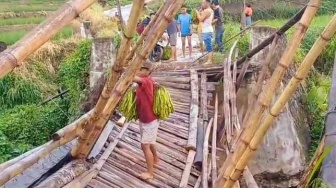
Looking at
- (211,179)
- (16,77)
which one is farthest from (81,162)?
(16,77)

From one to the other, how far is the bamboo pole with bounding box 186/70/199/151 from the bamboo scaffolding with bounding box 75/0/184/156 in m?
0.88

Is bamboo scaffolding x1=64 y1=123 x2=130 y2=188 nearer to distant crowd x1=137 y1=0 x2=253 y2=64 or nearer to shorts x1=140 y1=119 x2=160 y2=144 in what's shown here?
shorts x1=140 y1=119 x2=160 y2=144

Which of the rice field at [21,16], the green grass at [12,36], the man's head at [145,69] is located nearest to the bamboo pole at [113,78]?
the man's head at [145,69]

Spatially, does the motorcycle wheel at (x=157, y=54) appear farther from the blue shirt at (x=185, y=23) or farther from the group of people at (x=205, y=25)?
the blue shirt at (x=185, y=23)

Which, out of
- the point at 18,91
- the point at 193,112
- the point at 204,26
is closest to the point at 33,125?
the point at 18,91

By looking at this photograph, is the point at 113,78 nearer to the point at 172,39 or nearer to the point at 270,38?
the point at 270,38

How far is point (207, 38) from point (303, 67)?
5.30 m

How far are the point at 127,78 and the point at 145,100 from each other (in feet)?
1.53

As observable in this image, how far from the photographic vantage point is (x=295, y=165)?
6.37 metres

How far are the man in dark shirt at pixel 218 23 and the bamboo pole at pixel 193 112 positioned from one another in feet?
5.56

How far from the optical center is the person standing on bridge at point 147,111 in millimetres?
3840

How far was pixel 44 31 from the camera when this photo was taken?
79.7 inches

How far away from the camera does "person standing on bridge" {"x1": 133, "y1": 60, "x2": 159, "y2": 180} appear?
151 inches

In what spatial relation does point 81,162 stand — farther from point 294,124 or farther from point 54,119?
point 54,119
